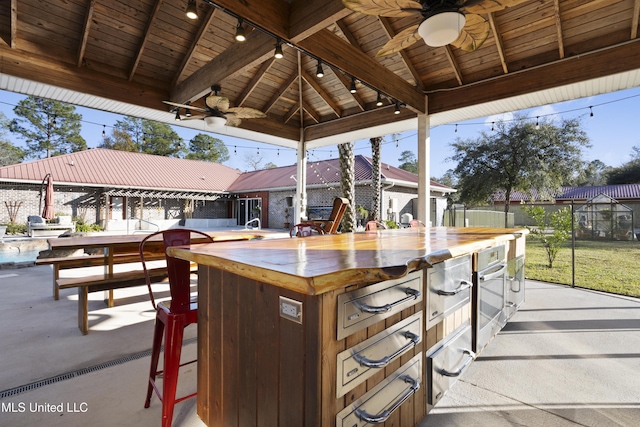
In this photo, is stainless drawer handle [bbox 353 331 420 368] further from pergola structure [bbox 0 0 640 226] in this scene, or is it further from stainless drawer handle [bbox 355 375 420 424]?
pergola structure [bbox 0 0 640 226]

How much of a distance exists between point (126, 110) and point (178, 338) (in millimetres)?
5517

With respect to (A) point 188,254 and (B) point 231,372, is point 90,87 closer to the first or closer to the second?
(A) point 188,254

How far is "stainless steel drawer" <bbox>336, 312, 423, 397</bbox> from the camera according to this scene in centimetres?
105

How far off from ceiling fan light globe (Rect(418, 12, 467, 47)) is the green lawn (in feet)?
14.4

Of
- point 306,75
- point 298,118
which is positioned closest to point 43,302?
point 306,75

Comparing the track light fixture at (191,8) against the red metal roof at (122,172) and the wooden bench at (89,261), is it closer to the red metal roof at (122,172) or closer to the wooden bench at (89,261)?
the wooden bench at (89,261)

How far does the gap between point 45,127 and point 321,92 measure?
2816 cm

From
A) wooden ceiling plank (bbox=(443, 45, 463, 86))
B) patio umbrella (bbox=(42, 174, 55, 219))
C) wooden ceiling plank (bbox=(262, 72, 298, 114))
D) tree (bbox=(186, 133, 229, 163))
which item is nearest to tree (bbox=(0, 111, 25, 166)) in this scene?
tree (bbox=(186, 133, 229, 163))

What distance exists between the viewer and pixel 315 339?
0.97m

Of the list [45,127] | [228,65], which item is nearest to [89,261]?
[228,65]

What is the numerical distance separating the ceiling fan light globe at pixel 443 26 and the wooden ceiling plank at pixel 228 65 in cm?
190

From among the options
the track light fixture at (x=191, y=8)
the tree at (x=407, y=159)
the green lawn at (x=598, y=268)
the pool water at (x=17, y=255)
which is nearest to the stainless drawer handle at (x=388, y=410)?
the track light fixture at (x=191, y=8)

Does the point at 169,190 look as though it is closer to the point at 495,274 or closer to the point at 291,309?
the point at 495,274

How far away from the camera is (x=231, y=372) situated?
4.46ft
